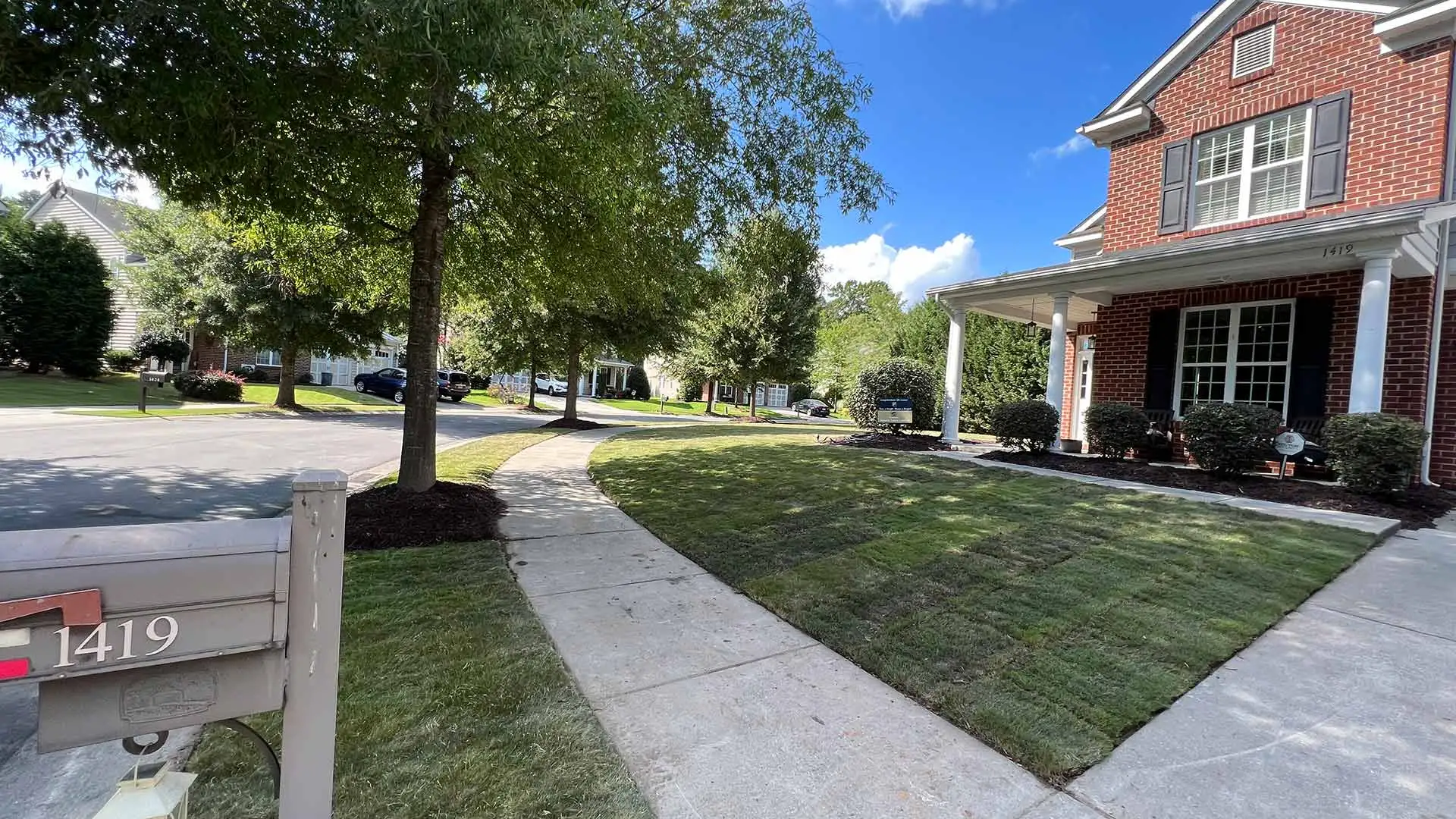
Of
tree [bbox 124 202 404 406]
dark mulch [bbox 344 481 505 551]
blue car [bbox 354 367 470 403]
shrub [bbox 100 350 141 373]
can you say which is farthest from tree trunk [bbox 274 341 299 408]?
dark mulch [bbox 344 481 505 551]

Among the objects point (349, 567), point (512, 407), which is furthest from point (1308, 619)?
point (512, 407)

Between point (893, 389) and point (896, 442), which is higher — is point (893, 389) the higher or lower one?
the higher one

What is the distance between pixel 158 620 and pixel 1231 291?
12.7 meters

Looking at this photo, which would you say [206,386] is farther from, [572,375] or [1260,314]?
[1260,314]

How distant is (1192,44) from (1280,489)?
25.8 ft

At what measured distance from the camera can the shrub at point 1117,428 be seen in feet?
31.0

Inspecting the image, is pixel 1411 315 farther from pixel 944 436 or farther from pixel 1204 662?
pixel 1204 662

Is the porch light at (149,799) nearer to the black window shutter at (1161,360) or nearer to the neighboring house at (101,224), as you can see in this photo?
the black window shutter at (1161,360)

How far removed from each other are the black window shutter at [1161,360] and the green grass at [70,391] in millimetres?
24924

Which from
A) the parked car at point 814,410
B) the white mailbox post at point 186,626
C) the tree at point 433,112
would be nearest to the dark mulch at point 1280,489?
the tree at point 433,112

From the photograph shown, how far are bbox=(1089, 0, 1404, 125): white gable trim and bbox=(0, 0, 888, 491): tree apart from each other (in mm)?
7400

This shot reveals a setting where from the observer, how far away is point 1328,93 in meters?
9.09

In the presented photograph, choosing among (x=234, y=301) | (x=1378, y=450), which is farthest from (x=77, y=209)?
(x=1378, y=450)

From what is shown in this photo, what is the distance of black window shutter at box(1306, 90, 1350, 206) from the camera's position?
8.87m
